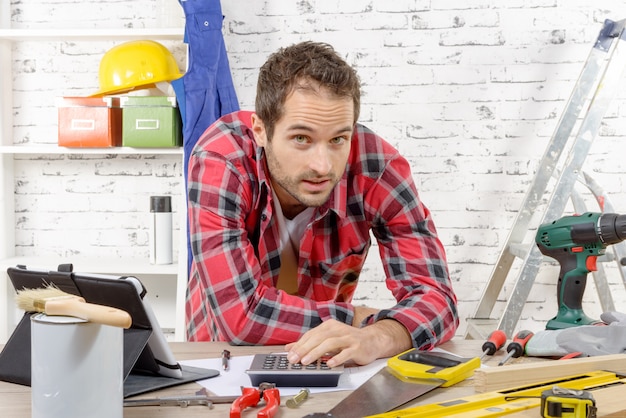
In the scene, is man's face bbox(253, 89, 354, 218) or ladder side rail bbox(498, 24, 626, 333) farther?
ladder side rail bbox(498, 24, 626, 333)

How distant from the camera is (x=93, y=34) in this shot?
3.03 m

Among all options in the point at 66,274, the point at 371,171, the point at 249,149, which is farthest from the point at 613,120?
the point at 66,274

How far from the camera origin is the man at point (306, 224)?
4.97 ft

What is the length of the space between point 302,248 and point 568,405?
104cm

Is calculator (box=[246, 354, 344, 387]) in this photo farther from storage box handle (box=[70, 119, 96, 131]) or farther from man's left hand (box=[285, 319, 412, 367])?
storage box handle (box=[70, 119, 96, 131])

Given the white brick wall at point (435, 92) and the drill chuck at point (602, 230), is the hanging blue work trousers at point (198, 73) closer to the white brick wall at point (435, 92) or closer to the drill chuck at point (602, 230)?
the white brick wall at point (435, 92)

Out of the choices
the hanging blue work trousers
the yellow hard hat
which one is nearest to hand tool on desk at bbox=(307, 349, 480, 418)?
the hanging blue work trousers

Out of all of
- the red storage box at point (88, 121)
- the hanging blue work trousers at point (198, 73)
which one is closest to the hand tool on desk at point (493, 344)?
the hanging blue work trousers at point (198, 73)

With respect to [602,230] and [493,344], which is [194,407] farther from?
[602,230]

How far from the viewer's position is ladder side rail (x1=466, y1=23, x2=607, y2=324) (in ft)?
9.30

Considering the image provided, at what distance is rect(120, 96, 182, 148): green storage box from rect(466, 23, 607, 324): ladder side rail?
1.45 m

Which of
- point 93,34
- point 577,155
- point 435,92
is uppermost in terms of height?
point 93,34

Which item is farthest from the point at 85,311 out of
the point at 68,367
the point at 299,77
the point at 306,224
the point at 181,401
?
the point at 306,224

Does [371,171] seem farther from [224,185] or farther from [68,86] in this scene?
[68,86]
